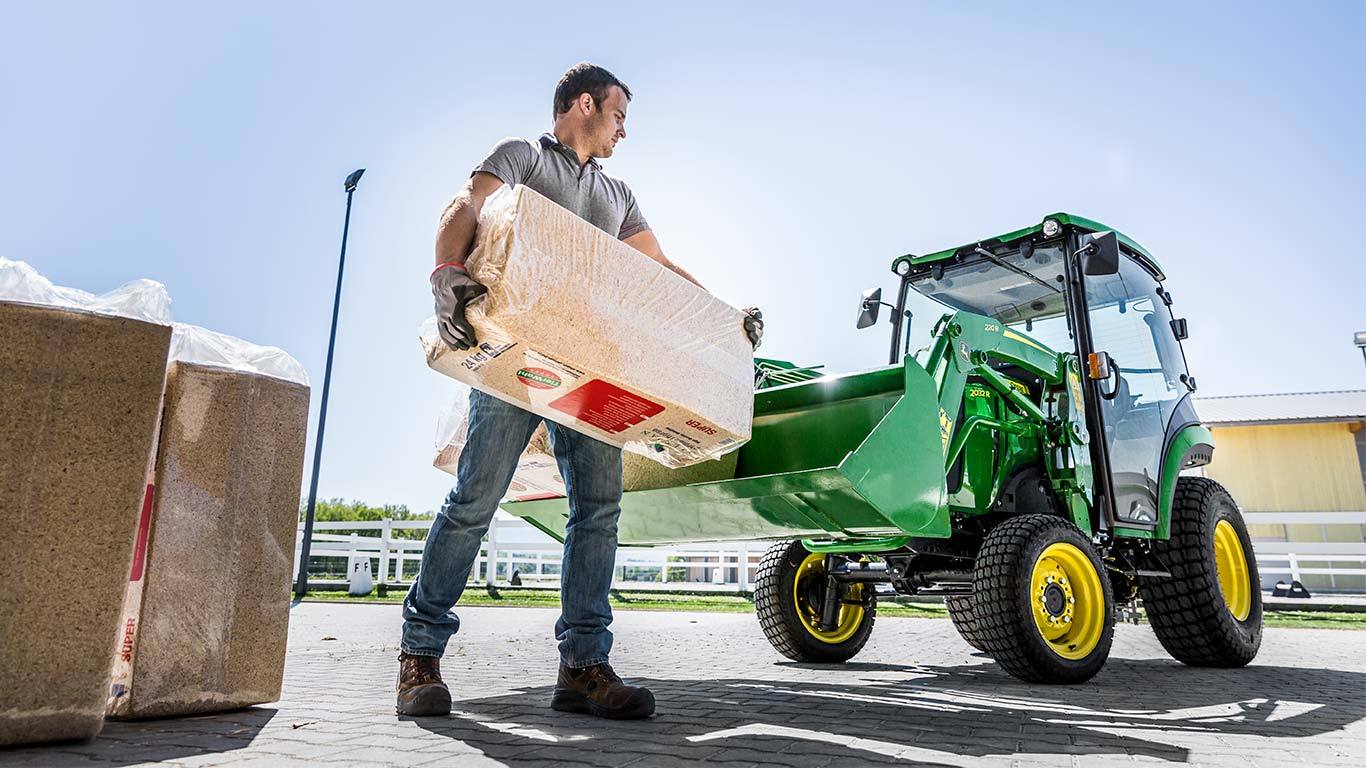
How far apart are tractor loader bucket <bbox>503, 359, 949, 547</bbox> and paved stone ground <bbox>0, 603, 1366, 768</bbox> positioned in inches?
29.0

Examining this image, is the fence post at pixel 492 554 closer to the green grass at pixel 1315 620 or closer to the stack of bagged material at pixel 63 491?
the green grass at pixel 1315 620

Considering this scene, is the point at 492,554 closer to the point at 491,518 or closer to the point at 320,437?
the point at 320,437

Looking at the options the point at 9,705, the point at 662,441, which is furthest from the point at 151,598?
the point at 662,441

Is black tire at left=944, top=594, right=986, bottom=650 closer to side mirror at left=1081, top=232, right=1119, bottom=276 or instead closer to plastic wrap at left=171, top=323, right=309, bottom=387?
side mirror at left=1081, top=232, right=1119, bottom=276

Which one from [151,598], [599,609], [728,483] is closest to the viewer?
[151,598]

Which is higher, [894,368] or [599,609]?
[894,368]

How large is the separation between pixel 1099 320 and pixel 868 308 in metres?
1.49

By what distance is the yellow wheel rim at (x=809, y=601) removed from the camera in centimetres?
570

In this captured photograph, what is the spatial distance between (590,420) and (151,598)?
1501mm

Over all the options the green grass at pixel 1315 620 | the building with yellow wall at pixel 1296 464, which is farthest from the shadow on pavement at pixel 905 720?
the building with yellow wall at pixel 1296 464

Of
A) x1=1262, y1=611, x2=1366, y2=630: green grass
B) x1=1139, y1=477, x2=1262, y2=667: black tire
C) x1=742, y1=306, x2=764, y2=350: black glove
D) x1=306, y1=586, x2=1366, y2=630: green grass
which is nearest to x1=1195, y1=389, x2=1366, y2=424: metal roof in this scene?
x1=1262, y1=611, x2=1366, y2=630: green grass

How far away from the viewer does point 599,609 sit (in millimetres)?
3186

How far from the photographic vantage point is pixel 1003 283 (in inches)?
233

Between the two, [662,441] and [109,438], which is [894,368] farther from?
[109,438]
